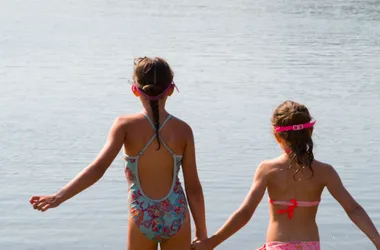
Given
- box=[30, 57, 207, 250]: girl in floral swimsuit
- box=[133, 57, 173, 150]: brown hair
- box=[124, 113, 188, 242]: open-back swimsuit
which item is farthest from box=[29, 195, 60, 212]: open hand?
box=[133, 57, 173, 150]: brown hair

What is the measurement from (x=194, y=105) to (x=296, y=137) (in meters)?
9.62

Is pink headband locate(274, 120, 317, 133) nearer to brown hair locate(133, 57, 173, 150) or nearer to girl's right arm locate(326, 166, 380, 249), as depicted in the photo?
girl's right arm locate(326, 166, 380, 249)

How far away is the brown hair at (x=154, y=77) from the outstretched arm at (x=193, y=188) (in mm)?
A: 162

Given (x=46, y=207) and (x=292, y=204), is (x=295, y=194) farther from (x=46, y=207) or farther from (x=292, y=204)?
(x=46, y=207)

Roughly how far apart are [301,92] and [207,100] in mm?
1895

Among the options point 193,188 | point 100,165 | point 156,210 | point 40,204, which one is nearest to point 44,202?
point 40,204

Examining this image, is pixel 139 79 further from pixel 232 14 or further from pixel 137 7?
pixel 137 7

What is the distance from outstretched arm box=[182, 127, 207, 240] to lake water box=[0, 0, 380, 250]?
3.31m

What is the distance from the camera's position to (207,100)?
15.3 meters

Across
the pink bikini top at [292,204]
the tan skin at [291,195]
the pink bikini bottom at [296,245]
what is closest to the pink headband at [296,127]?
the tan skin at [291,195]

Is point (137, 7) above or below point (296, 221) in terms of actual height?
above

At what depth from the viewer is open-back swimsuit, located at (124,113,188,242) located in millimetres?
5227

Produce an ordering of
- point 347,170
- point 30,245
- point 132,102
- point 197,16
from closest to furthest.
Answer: point 30,245 → point 347,170 → point 132,102 → point 197,16

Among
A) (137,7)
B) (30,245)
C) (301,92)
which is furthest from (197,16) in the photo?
(30,245)
